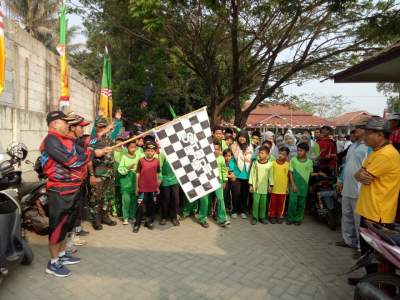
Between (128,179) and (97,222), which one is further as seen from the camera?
(128,179)

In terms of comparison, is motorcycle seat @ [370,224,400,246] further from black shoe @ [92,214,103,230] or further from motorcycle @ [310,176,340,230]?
black shoe @ [92,214,103,230]

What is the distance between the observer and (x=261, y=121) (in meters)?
36.1

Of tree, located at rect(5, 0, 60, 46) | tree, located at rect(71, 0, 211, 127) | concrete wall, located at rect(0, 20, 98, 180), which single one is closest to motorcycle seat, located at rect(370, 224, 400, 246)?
concrete wall, located at rect(0, 20, 98, 180)

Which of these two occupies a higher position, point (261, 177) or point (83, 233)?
point (261, 177)

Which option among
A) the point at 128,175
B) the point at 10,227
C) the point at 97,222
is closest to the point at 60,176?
the point at 10,227

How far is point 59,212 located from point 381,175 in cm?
356

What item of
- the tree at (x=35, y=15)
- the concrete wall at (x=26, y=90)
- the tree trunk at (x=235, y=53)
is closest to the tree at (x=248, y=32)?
the tree trunk at (x=235, y=53)

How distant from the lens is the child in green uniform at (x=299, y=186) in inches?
249

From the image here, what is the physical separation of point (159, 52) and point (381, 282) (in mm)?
10243

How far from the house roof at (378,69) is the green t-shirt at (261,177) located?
2.45 m

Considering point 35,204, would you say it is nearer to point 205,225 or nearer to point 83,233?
point 83,233

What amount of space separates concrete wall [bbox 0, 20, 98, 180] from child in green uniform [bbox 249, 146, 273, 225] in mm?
4190

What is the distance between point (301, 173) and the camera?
6.38 m

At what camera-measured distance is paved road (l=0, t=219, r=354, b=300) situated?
3.58m
